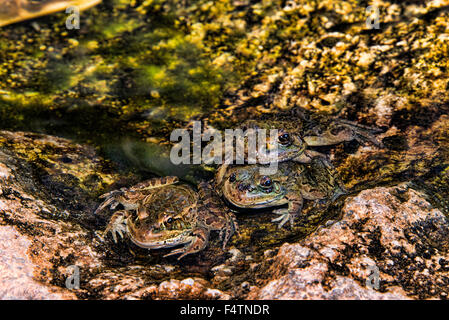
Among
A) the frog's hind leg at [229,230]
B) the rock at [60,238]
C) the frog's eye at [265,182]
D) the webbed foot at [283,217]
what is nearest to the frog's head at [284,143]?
the frog's eye at [265,182]

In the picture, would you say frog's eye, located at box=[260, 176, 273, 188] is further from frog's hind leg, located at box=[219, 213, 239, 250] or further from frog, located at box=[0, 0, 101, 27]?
frog, located at box=[0, 0, 101, 27]

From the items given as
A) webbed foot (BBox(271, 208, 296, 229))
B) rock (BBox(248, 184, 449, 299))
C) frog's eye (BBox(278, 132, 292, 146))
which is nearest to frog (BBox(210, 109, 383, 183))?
frog's eye (BBox(278, 132, 292, 146))

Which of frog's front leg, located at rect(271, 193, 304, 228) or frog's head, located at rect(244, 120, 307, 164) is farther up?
frog's head, located at rect(244, 120, 307, 164)

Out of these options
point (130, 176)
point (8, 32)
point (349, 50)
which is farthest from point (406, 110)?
point (8, 32)

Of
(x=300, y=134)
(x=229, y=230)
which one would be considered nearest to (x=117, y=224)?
(x=229, y=230)
